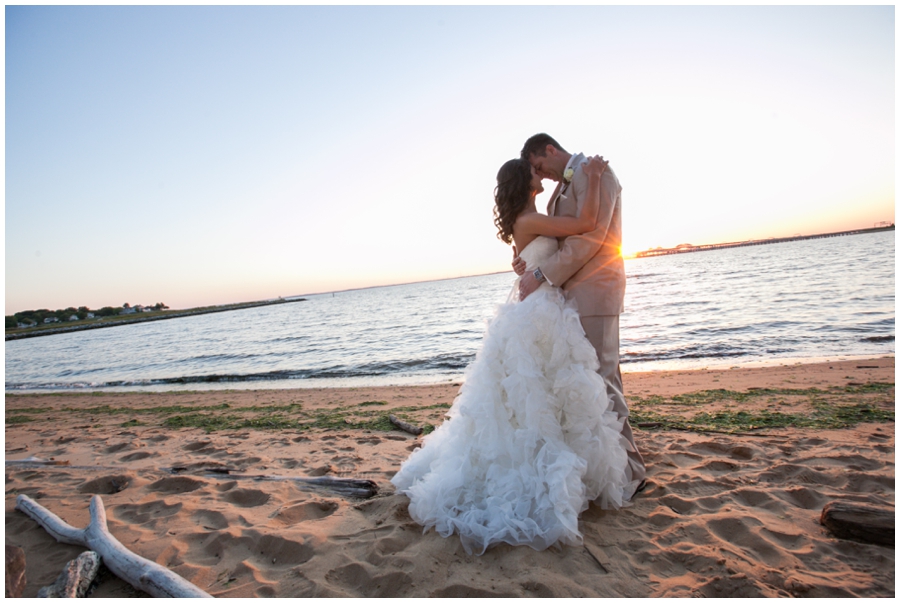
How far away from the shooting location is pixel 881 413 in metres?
5.36

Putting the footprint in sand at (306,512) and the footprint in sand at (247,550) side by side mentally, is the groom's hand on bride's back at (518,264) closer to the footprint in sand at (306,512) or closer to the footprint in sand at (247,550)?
the footprint in sand at (306,512)

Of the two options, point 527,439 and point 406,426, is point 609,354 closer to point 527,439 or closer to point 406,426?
point 527,439

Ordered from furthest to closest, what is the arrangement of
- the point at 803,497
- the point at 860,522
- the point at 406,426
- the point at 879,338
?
the point at 879,338 < the point at 406,426 < the point at 803,497 < the point at 860,522

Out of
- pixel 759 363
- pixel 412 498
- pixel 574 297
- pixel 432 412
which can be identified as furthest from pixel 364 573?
pixel 759 363

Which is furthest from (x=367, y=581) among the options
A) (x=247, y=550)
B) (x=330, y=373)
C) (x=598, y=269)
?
(x=330, y=373)

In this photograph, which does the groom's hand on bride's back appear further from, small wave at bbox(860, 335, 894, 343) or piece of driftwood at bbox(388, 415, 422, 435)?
small wave at bbox(860, 335, 894, 343)

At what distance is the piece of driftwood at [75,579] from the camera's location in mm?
2362

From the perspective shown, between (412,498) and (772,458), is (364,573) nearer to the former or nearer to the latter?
(412,498)

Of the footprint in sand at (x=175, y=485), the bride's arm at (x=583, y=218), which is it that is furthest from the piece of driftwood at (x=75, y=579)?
the bride's arm at (x=583, y=218)

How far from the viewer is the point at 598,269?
3.57 m

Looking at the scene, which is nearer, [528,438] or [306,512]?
[528,438]

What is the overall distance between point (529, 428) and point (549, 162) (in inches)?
83.7

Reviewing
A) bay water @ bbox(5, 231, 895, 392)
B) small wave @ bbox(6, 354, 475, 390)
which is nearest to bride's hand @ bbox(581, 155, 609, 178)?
bay water @ bbox(5, 231, 895, 392)

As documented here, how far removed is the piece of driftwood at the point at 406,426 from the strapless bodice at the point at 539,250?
3.42 meters
